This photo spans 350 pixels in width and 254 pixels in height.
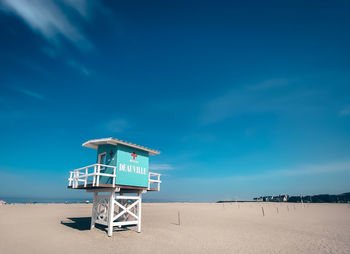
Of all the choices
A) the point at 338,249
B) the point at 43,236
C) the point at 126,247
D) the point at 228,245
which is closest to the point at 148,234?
the point at 126,247

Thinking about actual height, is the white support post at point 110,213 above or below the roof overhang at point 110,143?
below

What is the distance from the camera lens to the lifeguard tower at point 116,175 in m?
12.9

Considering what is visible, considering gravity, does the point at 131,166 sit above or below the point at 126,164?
below

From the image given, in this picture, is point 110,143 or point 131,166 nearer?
point 110,143

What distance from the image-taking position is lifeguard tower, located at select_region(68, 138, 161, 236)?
12.9m

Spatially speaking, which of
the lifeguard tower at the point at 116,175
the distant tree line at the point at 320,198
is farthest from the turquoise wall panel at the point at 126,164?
the distant tree line at the point at 320,198

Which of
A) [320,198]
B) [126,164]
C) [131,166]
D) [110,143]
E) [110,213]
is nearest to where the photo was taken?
[110,213]

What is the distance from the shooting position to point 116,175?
1298 cm

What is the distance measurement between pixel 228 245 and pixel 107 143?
1013 centimetres

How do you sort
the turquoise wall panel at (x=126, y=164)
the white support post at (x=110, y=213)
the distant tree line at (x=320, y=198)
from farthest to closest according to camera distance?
the distant tree line at (x=320, y=198), the turquoise wall panel at (x=126, y=164), the white support post at (x=110, y=213)

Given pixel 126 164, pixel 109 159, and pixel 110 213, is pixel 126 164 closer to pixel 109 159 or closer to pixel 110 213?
pixel 109 159

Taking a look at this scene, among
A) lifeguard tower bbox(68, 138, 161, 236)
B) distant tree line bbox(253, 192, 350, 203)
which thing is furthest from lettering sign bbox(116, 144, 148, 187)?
distant tree line bbox(253, 192, 350, 203)

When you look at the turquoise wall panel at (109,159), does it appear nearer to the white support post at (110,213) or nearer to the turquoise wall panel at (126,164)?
the turquoise wall panel at (126,164)

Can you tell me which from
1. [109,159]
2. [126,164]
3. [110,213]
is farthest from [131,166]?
[110,213]
